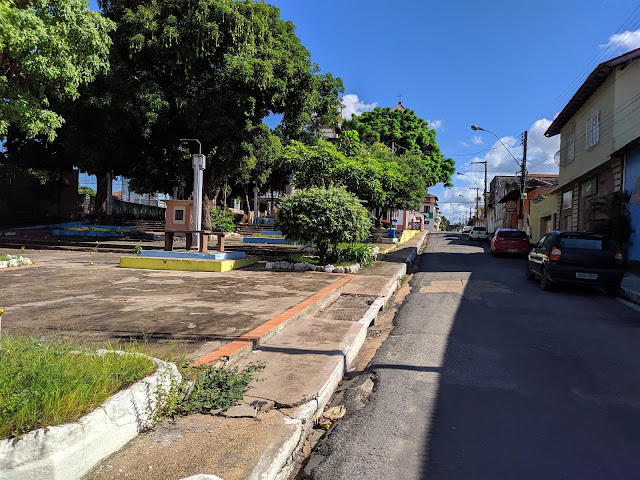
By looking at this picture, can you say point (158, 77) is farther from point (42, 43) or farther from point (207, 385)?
point (207, 385)

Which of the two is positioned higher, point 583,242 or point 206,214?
point 206,214

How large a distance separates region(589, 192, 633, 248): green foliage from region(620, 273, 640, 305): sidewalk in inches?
91.1

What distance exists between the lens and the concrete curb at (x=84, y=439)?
2.17 m

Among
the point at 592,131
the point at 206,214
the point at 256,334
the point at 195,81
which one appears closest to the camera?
the point at 256,334

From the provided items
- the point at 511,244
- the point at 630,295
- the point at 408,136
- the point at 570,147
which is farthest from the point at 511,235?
the point at 408,136

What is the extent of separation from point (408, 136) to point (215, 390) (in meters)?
41.7

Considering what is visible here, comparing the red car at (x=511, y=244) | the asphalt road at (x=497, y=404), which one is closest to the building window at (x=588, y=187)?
the red car at (x=511, y=244)

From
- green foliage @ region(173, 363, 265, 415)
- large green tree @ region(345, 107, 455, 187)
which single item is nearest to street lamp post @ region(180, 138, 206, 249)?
green foliage @ region(173, 363, 265, 415)

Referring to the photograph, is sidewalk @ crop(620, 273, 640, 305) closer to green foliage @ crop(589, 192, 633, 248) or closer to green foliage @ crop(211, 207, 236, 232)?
green foliage @ crop(589, 192, 633, 248)

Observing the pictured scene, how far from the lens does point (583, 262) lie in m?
9.49

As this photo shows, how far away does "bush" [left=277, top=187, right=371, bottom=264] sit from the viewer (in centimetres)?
1154

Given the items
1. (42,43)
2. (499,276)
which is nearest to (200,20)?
(42,43)

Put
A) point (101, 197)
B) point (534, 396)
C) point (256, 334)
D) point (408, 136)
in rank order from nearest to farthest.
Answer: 1. point (534, 396)
2. point (256, 334)
3. point (101, 197)
4. point (408, 136)

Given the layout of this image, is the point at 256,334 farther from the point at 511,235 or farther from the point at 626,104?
the point at 511,235
